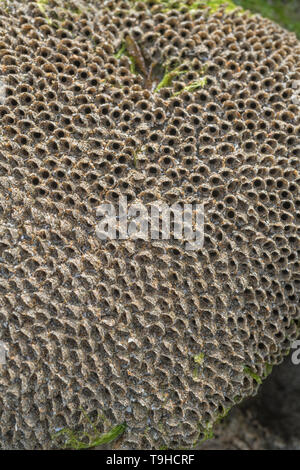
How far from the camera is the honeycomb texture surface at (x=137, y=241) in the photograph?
1.76 metres

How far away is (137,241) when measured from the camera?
1794 millimetres

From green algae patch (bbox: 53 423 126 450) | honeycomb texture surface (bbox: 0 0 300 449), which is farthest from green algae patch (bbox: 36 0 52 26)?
green algae patch (bbox: 53 423 126 450)

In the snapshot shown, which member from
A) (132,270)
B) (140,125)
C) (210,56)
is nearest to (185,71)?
(210,56)

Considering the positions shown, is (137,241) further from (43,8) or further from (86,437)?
(43,8)

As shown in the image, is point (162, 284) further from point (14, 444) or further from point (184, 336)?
point (14, 444)

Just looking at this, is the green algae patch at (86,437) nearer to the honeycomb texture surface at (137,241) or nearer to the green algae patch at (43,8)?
the honeycomb texture surface at (137,241)

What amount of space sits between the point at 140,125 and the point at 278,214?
0.66 metres

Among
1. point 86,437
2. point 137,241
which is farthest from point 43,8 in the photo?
point 86,437

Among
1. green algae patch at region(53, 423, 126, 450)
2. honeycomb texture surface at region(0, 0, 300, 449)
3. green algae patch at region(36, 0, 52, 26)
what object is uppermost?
green algae patch at region(36, 0, 52, 26)

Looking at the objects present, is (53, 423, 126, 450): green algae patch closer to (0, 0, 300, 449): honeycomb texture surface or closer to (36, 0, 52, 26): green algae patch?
(0, 0, 300, 449): honeycomb texture surface

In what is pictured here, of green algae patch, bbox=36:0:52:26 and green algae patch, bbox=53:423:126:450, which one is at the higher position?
green algae patch, bbox=36:0:52:26

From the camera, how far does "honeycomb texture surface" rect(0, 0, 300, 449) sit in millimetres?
1759

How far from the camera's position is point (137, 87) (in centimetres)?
198

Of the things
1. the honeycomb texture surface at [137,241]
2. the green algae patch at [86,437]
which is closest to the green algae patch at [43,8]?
the honeycomb texture surface at [137,241]
